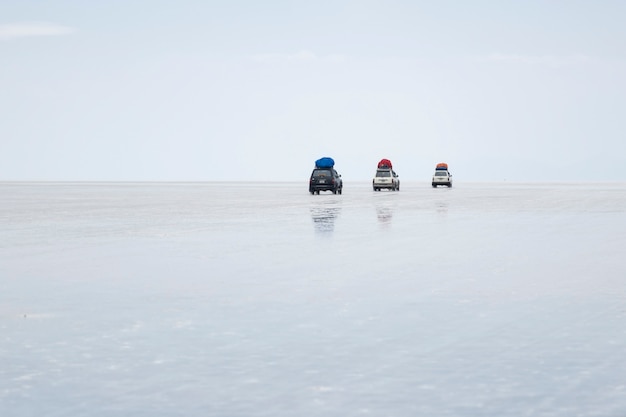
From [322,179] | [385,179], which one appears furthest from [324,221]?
[385,179]

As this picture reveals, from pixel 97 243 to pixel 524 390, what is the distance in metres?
15.7

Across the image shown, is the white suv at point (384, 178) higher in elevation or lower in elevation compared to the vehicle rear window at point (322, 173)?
lower

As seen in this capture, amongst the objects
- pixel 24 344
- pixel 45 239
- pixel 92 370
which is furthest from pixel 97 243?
pixel 92 370

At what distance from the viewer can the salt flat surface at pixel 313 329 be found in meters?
6.60

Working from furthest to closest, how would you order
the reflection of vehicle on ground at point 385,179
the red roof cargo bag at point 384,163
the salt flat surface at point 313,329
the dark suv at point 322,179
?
1. the red roof cargo bag at point 384,163
2. the reflection of vehicle on ground at point 385,179
3. the dark suv at point 322,179
4. the salt flat surface at point 313,329

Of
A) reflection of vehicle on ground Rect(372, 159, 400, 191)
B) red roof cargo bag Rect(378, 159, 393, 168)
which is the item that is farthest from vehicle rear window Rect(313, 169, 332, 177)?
red roof cargo bag Rect(378, 159, 393, 168)

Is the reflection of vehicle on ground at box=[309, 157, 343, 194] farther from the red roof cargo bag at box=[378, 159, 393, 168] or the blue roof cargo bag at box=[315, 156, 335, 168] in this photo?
the red roof cargo bag at box=[378, 159, 393, 168]

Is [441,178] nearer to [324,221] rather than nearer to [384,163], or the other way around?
[384,163]

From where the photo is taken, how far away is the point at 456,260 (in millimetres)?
16891

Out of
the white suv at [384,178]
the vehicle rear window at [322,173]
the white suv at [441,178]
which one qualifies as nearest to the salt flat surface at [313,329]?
the vehicle rear window at [322,173]

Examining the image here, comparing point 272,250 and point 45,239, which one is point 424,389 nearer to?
point 272,250

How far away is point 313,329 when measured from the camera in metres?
9.51

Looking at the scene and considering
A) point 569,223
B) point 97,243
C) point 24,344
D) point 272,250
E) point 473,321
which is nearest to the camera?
point 24,344

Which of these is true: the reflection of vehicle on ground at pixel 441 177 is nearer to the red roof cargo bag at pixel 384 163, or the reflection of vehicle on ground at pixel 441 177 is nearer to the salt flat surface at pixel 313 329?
the red roof cargo bag at pixel 384 163
